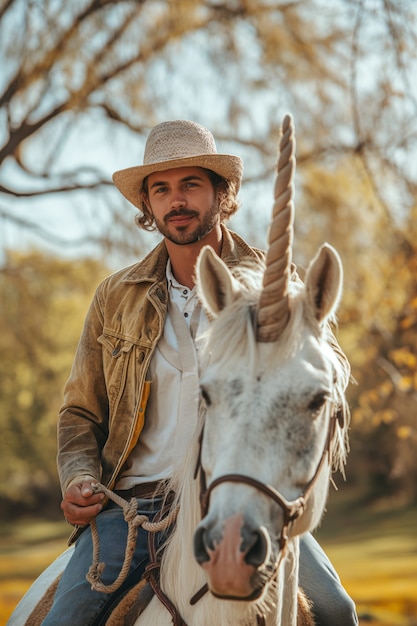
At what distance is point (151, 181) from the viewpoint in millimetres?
3266

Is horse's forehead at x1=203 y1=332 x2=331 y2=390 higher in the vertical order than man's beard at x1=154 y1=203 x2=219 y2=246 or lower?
lower

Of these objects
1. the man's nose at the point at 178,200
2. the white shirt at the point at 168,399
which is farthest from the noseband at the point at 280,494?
the man's nose at the point at 178,200

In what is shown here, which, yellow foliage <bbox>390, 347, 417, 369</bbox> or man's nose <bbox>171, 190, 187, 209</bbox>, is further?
yellow foliage <bbox>390, 347, 417, 369</bbox>

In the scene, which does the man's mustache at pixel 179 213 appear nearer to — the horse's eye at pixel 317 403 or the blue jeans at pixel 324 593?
the horse's eye at pixel 317 403

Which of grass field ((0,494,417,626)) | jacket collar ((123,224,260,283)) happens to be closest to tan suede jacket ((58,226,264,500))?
jacket collar ((123,224,260,283))

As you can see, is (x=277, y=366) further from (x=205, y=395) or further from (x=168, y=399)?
(x=168, y=399)

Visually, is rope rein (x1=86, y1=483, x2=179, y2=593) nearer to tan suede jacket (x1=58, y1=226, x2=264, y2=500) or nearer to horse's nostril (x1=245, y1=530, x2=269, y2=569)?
tan suede jacket (x1=58, y1=226, x2=264, y2=500)

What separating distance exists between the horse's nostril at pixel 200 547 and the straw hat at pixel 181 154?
1.57m

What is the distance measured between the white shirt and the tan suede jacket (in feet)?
0.17

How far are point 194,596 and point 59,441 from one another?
1.00 m

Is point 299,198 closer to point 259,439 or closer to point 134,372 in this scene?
point 134,372

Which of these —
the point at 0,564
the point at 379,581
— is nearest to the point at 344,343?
the point at 379,581

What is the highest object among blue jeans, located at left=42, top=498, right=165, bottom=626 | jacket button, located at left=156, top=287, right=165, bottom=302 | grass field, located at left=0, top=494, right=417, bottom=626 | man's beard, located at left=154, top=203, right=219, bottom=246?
man's beard, located at left=154, top=203, right=219, bottom=246

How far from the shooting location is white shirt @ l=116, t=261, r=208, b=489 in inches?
115
